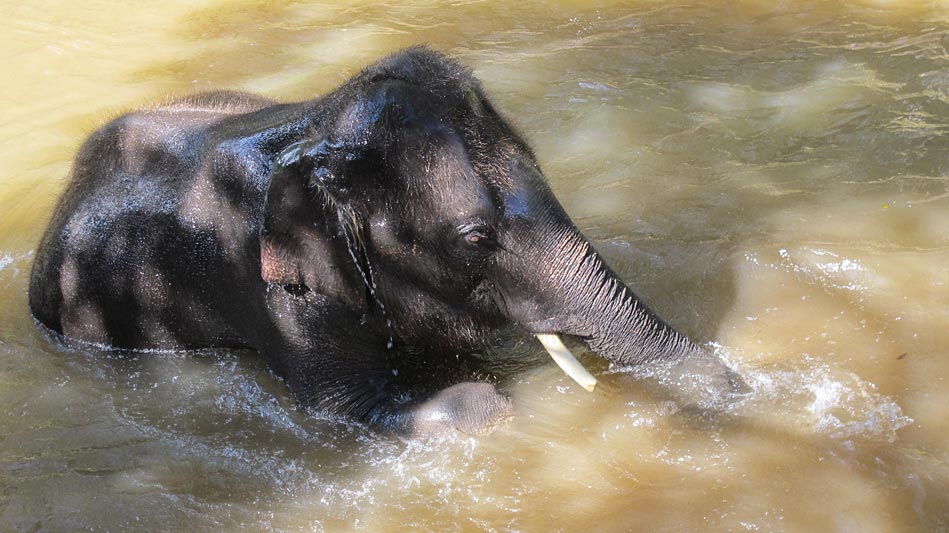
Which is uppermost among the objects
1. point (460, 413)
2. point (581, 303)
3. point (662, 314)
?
point (581, 303)

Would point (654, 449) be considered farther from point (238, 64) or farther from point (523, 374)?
point (238, 64)

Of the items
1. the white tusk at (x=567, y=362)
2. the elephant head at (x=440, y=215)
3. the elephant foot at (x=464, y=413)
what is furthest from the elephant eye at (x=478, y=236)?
the elephant foot at (x=464, y=413)

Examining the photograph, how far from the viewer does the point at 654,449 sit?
13.0 ft

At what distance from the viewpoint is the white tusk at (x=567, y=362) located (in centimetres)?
400

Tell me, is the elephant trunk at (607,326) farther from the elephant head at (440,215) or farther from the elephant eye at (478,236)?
the elephant eye at (478,236)

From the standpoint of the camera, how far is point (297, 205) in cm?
379

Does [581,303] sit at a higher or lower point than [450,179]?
lower

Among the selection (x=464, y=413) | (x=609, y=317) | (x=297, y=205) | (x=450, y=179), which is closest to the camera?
(x=450, y=179)

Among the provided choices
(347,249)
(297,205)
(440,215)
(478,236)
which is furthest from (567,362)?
(297,205)

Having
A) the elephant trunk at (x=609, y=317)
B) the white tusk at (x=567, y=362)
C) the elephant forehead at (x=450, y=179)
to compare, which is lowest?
the white tusk at (x=567, y=362)

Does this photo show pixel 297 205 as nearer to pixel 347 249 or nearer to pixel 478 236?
pixel 347 249

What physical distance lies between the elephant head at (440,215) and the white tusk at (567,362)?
0.19 feet

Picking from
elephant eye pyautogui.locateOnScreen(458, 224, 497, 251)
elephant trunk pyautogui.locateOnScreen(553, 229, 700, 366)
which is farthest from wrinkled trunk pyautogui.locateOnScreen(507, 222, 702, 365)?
elephant eye pyautogui.locateOnScreen(458, 224, 497, 251)

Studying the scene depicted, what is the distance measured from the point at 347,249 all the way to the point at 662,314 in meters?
1.70
